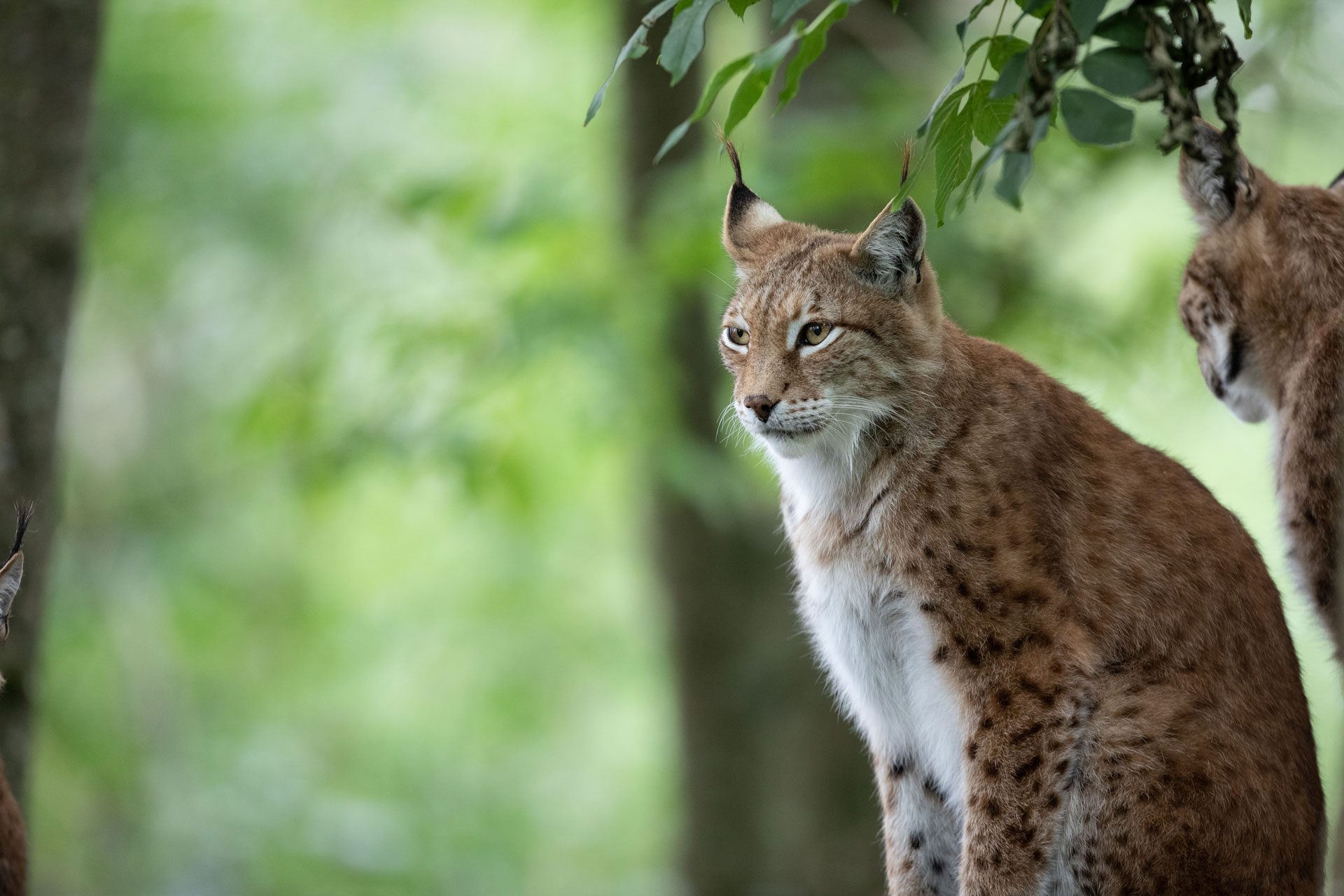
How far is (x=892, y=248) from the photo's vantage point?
12.8 ft

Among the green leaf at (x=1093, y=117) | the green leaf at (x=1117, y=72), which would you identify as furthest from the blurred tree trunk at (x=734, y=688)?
the green leaf at (x=1093, y=117)

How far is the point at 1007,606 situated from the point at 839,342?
33.9 inches

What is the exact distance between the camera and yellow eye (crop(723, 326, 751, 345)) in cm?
412

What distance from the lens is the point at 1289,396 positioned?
410 cm

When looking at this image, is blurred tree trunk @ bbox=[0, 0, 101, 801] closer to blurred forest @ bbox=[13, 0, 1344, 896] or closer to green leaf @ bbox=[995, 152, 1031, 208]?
blurred forest @ bbox=[13, 0, 1344, 896]

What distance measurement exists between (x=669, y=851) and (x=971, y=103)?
9.33 metres

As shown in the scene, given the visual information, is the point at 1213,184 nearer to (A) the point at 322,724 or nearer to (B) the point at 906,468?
(B) the point at 906,468

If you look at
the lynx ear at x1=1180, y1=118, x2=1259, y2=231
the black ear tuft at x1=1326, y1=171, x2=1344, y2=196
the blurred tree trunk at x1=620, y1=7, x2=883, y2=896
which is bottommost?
the blurred tree trunk at x1=620, y1=7, x2=883, y2=896

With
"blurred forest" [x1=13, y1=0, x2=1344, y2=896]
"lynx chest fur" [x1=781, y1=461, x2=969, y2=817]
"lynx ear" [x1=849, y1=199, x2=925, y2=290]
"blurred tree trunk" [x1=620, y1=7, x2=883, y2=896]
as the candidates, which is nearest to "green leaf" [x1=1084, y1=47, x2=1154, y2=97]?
"lynx ear" [x1=849, y1=199, x2=925, y2=290]

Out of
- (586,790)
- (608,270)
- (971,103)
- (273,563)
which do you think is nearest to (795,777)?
(608,270)

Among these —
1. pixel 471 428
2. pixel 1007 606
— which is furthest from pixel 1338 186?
pixel 471 428

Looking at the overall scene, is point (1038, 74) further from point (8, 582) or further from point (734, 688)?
point (734, 688)

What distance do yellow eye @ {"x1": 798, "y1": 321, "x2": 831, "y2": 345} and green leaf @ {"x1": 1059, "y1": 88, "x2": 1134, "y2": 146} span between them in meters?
1.57

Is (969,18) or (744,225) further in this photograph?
(744,225)
